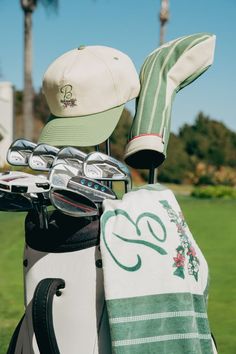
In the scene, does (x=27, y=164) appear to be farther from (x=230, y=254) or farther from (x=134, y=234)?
(x=230, y=254)

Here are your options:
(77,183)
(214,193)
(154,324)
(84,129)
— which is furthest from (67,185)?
(214,193)

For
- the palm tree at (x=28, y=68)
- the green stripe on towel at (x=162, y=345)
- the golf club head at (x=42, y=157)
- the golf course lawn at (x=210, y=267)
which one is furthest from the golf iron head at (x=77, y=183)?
the palm tree at (x=28, y=68)

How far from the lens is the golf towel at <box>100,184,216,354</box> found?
174 cm

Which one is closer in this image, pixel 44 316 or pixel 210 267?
pixel 44 316

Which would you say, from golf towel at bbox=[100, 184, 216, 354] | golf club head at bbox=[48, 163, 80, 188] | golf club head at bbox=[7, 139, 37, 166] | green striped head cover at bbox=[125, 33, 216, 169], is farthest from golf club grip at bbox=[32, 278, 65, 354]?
green striped head cover at bbox=[125, 33, 216, 169]

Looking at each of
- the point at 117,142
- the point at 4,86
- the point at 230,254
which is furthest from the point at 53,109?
the point at 4,86

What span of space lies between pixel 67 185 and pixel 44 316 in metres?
0.33

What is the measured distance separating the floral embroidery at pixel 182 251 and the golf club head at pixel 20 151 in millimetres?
417

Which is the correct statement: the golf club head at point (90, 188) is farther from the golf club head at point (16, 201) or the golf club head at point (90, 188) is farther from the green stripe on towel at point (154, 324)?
the green stripe on towel at point (154, 324)

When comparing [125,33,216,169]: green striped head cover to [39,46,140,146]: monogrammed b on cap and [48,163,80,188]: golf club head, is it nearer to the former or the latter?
[39,46,140,146]: monogrammed b on cap

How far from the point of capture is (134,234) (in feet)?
5.78

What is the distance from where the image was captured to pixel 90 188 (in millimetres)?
1815

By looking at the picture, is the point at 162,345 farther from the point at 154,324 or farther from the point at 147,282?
the point at 147,282

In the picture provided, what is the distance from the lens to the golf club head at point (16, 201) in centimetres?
182
